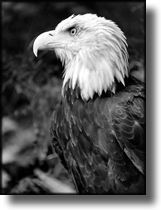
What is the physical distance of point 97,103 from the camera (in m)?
2.12

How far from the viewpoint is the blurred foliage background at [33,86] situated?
2.30 m

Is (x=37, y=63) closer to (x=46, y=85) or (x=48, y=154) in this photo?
(x=46, y=85)

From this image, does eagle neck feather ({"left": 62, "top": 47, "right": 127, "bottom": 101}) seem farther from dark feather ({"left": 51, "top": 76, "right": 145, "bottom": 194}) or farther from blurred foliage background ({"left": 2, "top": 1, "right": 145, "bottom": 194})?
blurred foliage background ({"left": 2, "top": 1, "right": 145, "bottom": 194})

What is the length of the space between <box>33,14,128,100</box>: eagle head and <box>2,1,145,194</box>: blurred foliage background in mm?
136

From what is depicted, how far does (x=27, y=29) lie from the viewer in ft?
7.71

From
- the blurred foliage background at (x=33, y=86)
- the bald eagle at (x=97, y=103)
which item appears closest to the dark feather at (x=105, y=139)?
the bald eagle at (x=97, y=103)

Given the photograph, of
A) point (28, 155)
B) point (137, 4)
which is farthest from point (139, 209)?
point (137, 4)

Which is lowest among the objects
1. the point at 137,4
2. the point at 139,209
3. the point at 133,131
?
the point at 139,209

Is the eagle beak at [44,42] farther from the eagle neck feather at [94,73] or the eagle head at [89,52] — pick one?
the eagle neck feather at [94,73]

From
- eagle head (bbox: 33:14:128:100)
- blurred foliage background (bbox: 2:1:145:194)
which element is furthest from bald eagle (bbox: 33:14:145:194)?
blurred foliage background (bbox: 2:1:145:194)

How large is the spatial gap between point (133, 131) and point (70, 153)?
30 cm

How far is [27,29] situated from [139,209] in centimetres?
98

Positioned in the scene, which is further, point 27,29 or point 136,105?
point 27,29

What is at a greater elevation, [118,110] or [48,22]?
[48,22]
